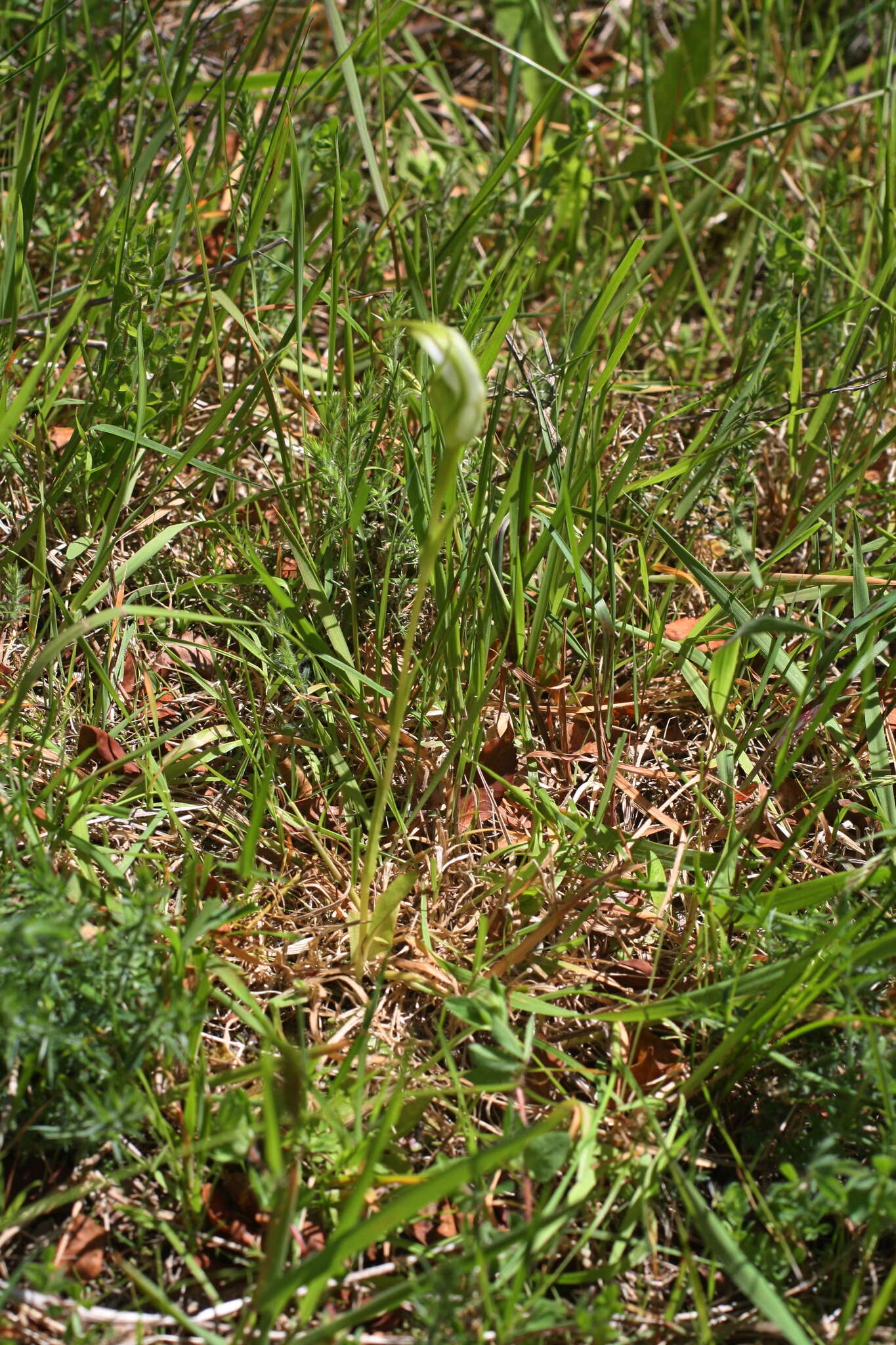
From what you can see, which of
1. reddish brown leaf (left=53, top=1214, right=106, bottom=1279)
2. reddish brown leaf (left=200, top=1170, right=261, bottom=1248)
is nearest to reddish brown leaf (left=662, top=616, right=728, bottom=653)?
reddish brown leaf (left=200, top=1170, right=261, bottom=1248)

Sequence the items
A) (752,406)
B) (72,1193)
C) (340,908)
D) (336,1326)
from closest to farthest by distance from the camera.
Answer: (336,1326) → (72,1193) → (340,908) → (752,406)

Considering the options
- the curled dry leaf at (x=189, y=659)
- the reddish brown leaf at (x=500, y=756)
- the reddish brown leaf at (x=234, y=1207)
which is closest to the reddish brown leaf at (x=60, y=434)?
the curled dry leaf at (x=189, y=659)

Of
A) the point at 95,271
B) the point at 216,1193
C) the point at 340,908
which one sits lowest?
the point at 216,1193

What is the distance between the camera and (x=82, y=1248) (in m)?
1.30

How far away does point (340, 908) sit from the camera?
1666mm

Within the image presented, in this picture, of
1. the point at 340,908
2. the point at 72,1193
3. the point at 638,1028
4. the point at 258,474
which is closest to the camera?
the point at 72,1193

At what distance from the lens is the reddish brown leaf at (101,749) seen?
175 cm

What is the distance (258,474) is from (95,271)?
0.51m

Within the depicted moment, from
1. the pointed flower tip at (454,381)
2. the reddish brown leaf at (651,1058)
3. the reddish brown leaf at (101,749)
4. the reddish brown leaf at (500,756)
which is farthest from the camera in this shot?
the reddish brown leaf at (500,756)

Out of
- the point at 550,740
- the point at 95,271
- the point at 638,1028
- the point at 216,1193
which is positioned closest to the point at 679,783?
the point at 550,740

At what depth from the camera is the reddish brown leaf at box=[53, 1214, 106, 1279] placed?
4.23 feet

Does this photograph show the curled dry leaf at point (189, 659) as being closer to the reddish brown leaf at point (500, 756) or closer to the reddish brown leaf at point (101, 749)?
the reddish brown leaf at point (101, 749)

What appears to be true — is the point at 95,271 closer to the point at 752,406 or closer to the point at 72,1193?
the point at 752,406

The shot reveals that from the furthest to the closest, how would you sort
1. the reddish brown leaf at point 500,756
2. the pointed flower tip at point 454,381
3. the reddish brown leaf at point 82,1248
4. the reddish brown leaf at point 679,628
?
the reddish brown leaf at point 679,628
the reddish brown leaf at point 500,756
the reddish brown leaf at point 82,1248
the pointed flower tip at point 454,381
